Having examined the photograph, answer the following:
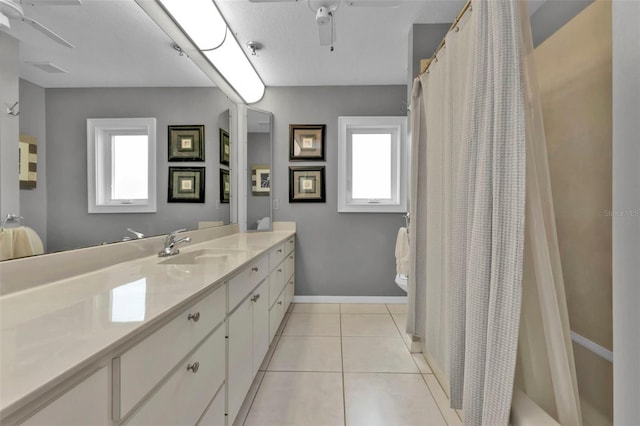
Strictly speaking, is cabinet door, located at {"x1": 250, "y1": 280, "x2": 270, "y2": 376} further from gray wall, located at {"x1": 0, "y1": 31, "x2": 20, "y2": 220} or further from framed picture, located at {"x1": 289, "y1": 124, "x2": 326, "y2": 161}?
framed picture, located at {"x1": 289, "y1": 124, "x2": 326, "y2": 161}

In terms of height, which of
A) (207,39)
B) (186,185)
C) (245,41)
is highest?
(245,41)

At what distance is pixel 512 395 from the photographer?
846 mm

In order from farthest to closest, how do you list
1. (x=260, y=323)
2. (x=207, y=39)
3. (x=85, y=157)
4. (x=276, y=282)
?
1. (x=276, y=282)
2. (x=207, y=39)
3. (x=260, y=323)
4. (x=85, y=157)

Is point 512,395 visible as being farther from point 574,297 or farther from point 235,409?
point 235,409

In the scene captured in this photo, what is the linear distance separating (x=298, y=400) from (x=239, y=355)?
0.52 metres

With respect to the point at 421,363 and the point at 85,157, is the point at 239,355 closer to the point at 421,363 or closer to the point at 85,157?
the point at 85,157

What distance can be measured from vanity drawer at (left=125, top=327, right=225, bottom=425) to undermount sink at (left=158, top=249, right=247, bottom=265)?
603 millimetres

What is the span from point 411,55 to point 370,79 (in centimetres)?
87

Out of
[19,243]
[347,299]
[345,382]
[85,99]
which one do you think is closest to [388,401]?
[345,382]

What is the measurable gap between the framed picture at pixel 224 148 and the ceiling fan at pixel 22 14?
1.32 m

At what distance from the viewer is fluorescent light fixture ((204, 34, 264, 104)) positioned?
2230mm

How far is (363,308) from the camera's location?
10.2 feet

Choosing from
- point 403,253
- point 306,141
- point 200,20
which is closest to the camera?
point 200,20

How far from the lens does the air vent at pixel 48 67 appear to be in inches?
40.1
